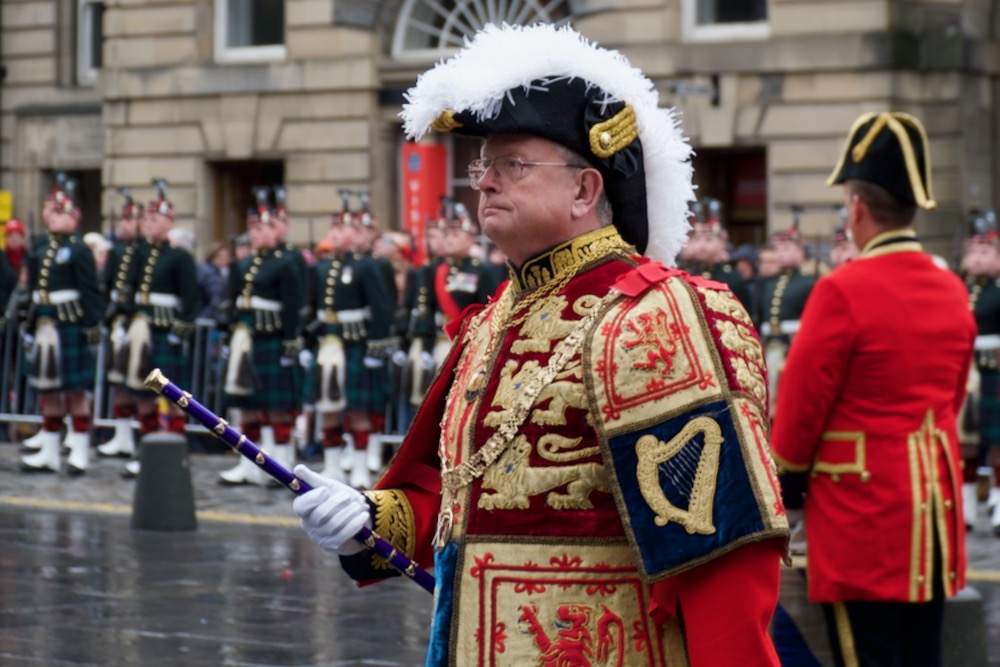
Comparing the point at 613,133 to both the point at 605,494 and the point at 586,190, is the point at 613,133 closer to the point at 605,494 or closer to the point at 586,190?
the point at 586,190

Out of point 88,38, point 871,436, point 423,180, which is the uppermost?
point 88,38

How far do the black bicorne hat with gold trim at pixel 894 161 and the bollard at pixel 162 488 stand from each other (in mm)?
6560

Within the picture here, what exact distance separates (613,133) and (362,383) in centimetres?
1076

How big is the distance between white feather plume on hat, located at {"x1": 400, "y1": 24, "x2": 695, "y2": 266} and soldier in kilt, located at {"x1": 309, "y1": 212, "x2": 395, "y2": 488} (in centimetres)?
1032

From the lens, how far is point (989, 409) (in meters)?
12.4

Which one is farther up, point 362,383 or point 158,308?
point 158,308

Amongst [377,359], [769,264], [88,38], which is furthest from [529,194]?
[88,38]

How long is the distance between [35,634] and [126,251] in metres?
7.78

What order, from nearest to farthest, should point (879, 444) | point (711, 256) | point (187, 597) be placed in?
point (879, 444) → point (187, 597) → point (711, 256)

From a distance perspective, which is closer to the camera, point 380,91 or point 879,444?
point 879,444

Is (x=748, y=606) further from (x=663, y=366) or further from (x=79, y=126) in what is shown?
(x=79, y=126)

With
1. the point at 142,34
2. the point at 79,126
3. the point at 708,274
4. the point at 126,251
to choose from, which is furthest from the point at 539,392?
the point at 79,126

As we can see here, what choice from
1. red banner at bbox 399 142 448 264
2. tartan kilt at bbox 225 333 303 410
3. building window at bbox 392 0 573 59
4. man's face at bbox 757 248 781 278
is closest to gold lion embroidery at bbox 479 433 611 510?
tartan kilt at bbox 225 333 303 410

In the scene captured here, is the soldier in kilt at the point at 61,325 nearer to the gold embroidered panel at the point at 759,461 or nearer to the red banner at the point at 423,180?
the red banner at the point at 423,180
